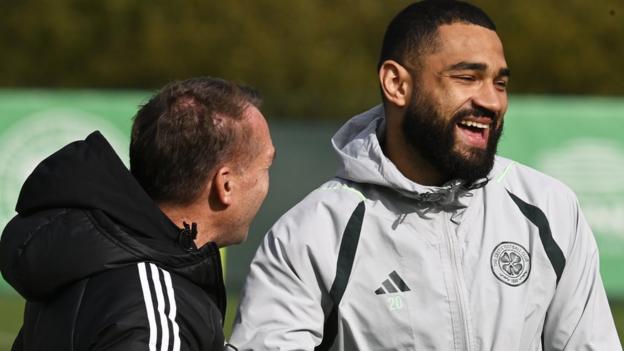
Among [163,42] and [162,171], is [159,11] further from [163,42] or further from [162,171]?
[162,171]

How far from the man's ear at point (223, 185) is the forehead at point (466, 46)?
3.05 ft

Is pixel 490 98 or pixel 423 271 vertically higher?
pixel 490 98

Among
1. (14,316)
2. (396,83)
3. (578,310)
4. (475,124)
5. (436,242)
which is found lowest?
(14,316)

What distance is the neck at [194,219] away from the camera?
3299 millimetres

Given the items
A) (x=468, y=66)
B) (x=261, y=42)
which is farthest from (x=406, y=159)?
(x=261, y=42)

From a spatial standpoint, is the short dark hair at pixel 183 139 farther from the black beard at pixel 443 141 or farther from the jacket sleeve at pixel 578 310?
the jacket sleeve at pixel 578 310

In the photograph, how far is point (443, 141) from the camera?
13.1 ft

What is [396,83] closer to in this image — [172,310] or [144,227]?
[144,227]

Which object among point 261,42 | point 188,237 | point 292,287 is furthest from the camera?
point 261,42

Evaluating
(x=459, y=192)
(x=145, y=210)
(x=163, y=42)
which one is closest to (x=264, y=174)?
(x=145, y=210)

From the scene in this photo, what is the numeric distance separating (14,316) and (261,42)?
419 inches

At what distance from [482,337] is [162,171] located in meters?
1.10

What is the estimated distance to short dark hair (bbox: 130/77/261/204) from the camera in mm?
3260

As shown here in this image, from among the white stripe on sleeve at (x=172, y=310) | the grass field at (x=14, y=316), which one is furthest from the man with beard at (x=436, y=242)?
the grass field at (x=14, y=316)
